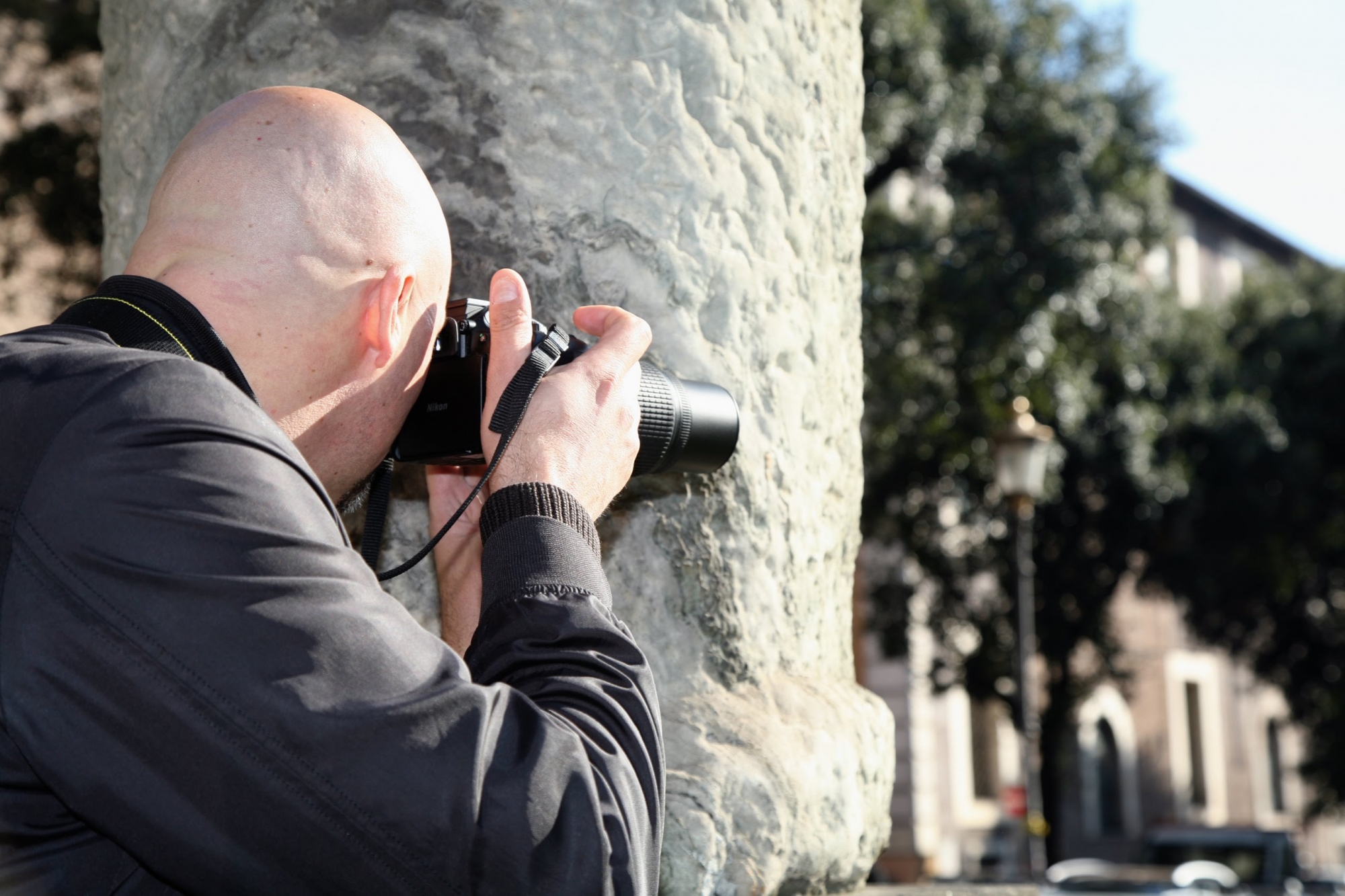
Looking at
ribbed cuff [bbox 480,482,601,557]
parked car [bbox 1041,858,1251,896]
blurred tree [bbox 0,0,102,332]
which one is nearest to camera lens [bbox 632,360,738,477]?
ribbed cuff [bbox 480,482,601,557]

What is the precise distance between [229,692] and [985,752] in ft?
69.1

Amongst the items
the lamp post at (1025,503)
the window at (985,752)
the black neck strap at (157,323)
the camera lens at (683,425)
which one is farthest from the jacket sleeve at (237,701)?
the window at (985,752)

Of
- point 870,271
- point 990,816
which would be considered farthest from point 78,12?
point 990,816

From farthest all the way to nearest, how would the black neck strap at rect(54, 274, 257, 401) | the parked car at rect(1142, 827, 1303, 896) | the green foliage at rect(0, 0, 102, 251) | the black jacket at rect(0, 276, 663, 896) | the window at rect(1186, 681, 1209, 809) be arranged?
the window at rect(1186, 681, 1209, 809) → the parked car at rect(1142, 827, 1303, 896) → the green foliage at rect(0, 0, 102, 251) → the black neck strap at rect(54, 274, 257, 401) → the black jacket at rect(0, 276, 663, 896)

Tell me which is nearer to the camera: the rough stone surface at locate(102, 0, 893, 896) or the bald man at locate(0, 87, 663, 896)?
the bald man at locate(0, 87, 663, 896)

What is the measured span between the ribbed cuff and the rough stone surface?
48 cm

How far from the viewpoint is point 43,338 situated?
923 mm

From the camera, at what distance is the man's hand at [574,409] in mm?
1086

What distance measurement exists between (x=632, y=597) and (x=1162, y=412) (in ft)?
42.9

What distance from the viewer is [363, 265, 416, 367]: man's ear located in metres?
1.07

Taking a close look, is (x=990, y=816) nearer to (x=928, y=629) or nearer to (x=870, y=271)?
(x=928, y=629)

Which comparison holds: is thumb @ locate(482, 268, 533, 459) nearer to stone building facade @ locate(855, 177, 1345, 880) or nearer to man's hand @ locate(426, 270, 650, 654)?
man's hand @ locate(426, 270, 650, 654)

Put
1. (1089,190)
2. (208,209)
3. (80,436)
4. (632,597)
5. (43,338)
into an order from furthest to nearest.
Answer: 1. (1089,190)
2. (632,597)
3. (208,209)
4. (43,338)
5. (80,436)

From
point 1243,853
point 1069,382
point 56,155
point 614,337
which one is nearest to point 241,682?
point 614,337
